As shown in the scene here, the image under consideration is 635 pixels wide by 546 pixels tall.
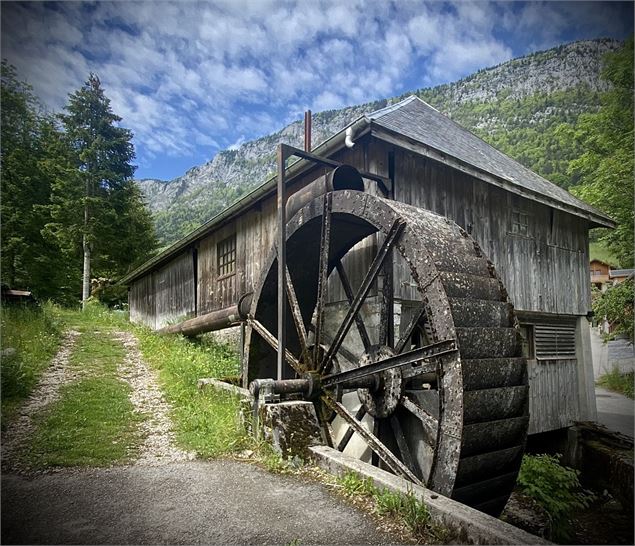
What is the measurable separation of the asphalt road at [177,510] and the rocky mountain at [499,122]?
4.53 meters

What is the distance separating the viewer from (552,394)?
27.6ft

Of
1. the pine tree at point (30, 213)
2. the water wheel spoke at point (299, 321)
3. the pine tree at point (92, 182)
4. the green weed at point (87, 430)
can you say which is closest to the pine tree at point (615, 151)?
the water wheel spoke at point (299, 321)

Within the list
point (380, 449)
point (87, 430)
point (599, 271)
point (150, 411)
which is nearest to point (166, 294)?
point (150, 411)

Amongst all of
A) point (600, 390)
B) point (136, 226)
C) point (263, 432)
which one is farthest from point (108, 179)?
point (600, 390)

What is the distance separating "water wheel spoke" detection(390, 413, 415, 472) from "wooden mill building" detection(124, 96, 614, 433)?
2015 millimetres

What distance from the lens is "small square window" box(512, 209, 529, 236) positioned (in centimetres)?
763

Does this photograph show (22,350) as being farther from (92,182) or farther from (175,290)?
(92,182)

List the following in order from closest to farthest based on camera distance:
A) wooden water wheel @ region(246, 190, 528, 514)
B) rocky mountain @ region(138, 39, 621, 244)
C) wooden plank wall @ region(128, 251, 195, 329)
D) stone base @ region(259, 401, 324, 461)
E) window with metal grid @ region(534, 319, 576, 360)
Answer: wooden water wheel @ region(246, 190, 528, 514)
stone base @ region(259, 401, 324, 461)
window with metal grid @ region(534, 319, 576, 360)
wooden plank wall @ region(128, 251, 195, 329)
rocky mountain @ region(138, 39, 621, 244)

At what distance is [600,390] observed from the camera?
49.6 feet

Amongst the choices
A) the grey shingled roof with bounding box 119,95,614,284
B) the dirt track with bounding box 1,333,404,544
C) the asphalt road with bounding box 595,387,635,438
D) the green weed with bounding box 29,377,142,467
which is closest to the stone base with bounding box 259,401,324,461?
the dirt track with bounding box 1,333,404,544

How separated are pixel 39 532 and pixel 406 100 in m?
7.99

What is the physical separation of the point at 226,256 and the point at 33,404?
5151 millimetres

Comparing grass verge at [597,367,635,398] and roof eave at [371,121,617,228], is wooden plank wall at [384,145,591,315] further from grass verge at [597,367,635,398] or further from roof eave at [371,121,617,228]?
grass verge at [597,367,635,398]

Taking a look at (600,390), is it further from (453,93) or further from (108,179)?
(453,93)
